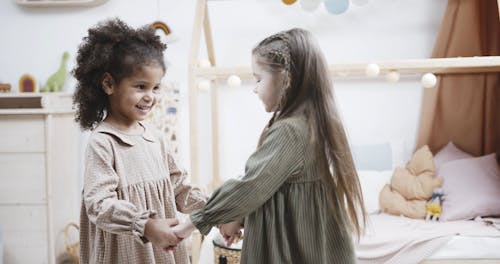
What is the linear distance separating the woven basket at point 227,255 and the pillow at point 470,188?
3.48 ft

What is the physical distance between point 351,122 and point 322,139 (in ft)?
6.29

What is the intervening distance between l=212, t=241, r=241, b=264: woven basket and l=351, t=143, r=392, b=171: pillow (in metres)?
1.02

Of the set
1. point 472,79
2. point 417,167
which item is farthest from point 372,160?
point 472,79

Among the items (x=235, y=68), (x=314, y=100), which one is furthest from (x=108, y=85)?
(x=235, y=68)

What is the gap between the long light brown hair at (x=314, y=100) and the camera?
1.10 meters

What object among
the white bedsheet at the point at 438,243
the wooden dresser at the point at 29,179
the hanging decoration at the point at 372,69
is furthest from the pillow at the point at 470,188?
the wooden dresser at the point at 29,179

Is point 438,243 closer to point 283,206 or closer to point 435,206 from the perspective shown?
point 435,206

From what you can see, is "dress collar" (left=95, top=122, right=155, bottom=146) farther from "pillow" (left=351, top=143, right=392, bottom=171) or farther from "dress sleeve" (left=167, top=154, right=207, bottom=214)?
"pillow" (left=351, top=143, right=392, bottom=171)

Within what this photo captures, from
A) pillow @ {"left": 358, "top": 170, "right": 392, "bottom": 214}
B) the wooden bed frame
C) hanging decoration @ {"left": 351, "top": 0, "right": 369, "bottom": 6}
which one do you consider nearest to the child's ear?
the wooden bed frame

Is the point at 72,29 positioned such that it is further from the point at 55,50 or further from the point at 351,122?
the point at 351,122

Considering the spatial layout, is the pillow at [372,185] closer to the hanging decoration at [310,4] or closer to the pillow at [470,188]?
the pillow at [470,188]

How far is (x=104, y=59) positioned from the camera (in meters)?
1.19

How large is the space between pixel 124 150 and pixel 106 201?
164 millimetres

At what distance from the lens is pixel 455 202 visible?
7.89 feet
